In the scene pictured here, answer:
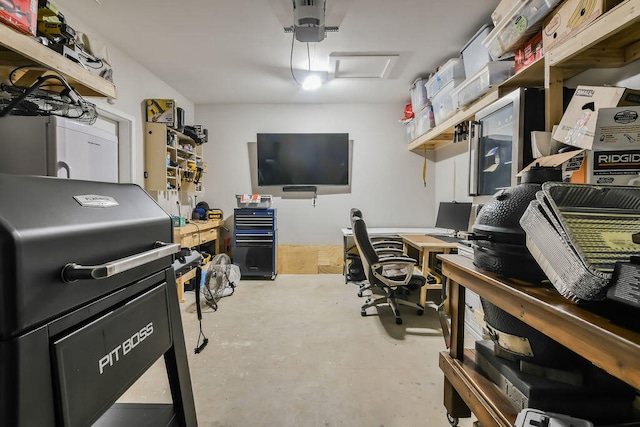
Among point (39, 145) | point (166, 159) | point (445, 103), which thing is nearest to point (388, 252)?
point (445, 103)

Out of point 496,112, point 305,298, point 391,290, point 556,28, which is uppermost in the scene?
point 556,28

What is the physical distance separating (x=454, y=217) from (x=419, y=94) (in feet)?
5.19

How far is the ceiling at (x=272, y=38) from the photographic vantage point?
7.61ft

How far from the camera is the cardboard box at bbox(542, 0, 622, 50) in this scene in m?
1.25

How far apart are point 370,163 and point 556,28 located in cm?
334

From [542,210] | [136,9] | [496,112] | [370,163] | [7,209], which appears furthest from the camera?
[370,163]

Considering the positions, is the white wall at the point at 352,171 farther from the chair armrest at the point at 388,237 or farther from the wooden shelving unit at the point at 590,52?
the wooden shelving unit at the point at 590,52

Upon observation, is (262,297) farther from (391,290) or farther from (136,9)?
(136,9)

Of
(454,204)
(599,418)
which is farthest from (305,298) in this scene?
(599,418)

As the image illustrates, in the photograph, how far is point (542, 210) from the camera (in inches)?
29.2

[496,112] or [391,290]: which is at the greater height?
[496,112]

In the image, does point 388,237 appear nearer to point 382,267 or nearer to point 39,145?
point 382,267

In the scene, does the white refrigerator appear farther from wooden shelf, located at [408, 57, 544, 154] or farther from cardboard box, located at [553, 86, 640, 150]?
wooden shelf, located at [408, 57, 544, 154]

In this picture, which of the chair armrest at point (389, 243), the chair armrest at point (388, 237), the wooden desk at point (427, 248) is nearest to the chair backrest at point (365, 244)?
the wooden desk at point (427, 248)
